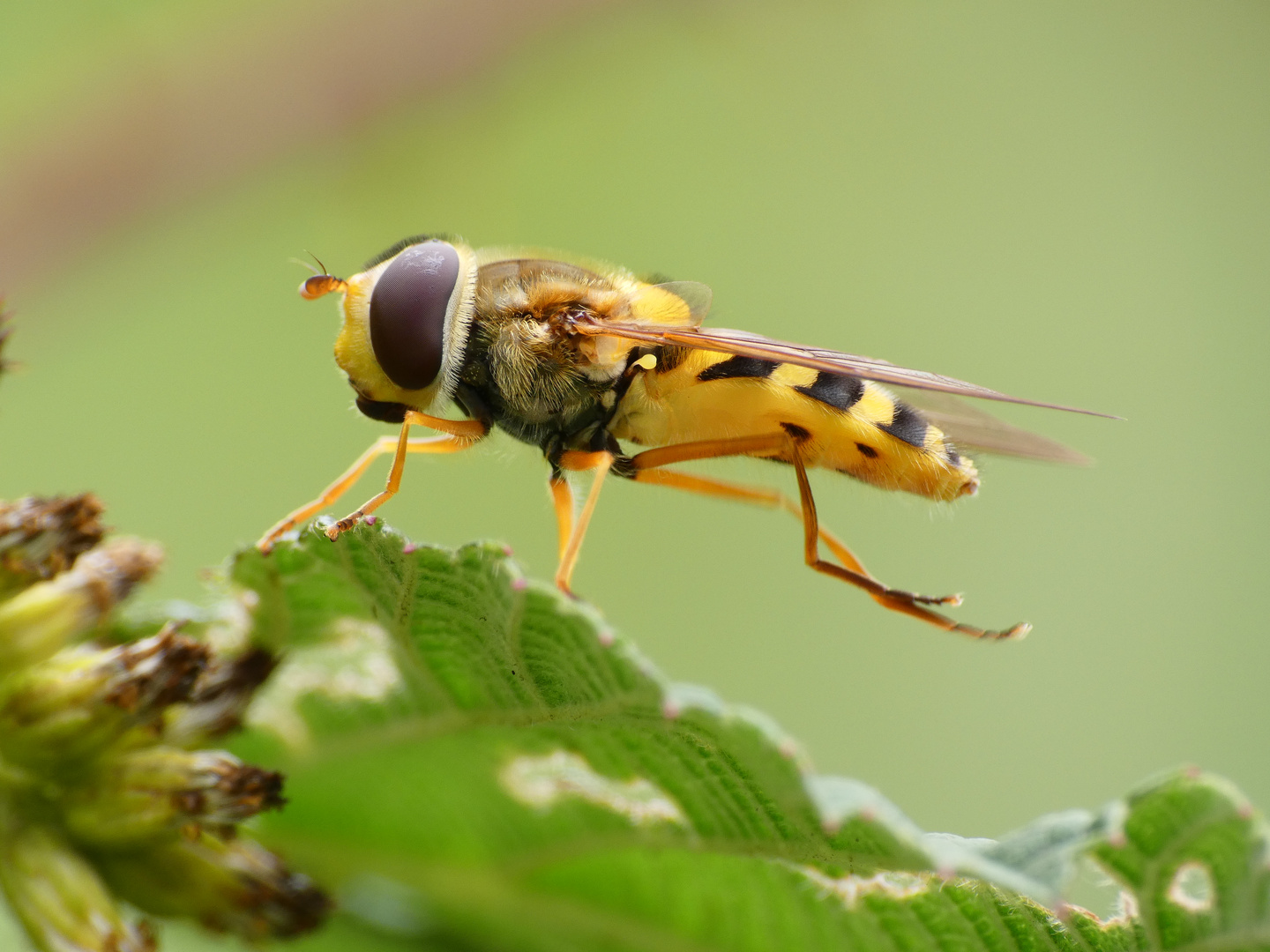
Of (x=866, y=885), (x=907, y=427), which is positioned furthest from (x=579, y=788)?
(x=907, y=427)

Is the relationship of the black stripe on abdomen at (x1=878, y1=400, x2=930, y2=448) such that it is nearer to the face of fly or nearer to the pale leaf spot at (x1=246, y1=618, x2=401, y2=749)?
the face of fly

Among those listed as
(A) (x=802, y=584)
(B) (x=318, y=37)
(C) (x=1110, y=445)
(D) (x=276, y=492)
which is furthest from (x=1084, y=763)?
(B) (x=318, y=37)

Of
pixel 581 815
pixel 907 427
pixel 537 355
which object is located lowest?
pixel 581 815

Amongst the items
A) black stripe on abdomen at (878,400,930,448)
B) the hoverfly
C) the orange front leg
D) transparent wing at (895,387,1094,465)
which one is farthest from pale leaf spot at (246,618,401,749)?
transparent wing at (895,387,1094,465)

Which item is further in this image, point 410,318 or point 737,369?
point 737,369

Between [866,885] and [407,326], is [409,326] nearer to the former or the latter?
[407,326]

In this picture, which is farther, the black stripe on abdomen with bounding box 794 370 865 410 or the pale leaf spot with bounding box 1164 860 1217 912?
the black stripe on abdomen with bounding box 794 370 865 410
